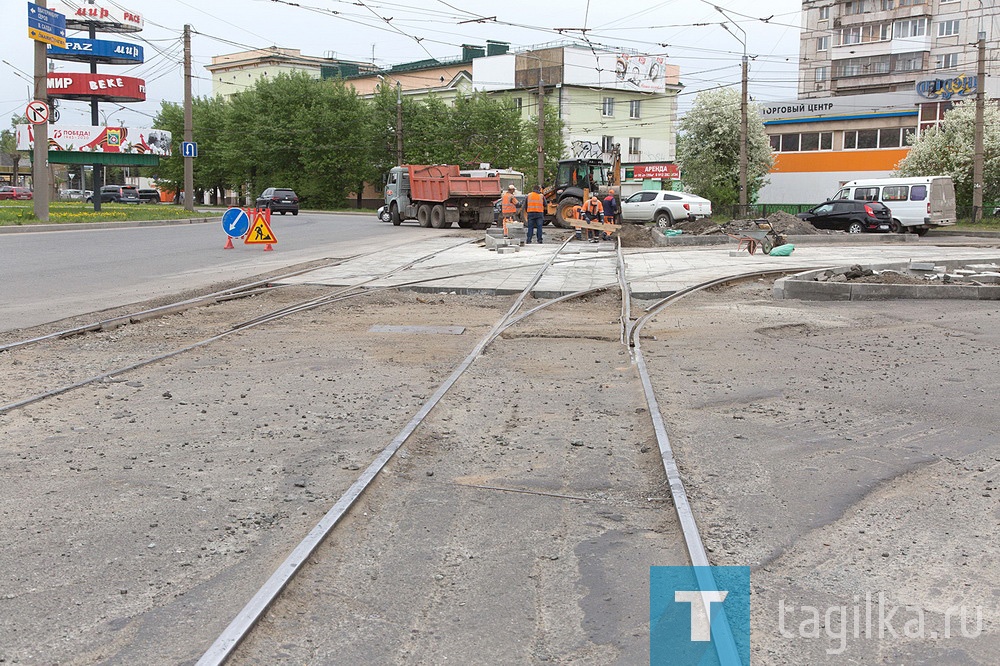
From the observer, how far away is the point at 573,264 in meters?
20.3

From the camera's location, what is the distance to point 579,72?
79.8 meters

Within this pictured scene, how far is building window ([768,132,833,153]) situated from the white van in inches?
1301

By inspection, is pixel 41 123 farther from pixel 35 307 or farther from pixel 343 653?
pixel 343 653

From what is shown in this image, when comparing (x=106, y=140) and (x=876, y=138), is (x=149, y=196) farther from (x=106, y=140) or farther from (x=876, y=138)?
(x=876, y=138)

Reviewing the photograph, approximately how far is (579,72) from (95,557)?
260ft

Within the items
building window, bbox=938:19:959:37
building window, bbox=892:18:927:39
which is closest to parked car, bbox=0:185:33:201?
building window, bbox=892:18:927:39

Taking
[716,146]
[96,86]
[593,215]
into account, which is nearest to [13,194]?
[96,86]

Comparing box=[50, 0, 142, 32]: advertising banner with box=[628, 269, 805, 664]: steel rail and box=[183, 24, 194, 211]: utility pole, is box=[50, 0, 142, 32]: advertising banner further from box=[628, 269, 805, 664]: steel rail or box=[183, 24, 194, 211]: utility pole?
box=[628, 269, 805, 664]: steel rail

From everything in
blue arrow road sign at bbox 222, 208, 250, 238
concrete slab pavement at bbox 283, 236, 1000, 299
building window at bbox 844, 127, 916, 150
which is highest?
building window at bbox 844, 127, 916, 150

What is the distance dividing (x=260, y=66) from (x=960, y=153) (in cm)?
8887

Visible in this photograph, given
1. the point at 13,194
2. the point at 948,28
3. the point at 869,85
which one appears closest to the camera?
the point at 948,28

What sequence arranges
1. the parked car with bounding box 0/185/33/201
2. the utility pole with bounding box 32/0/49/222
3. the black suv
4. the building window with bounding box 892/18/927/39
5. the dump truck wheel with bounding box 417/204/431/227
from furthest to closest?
the parked car with bounding box 0/185/33/201, the building window with bounding box 892/18/927/39, the dump truck wheel with bounding box 417/204/431/227, the black suv, the utility pole with bounding box 32/0/49/222

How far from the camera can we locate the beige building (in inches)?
4457

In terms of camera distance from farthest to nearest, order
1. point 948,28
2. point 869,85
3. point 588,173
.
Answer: point 869,85 < point 948,28 < point 588,173
